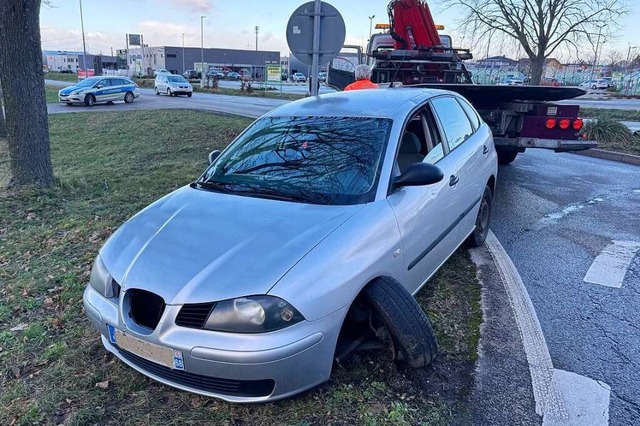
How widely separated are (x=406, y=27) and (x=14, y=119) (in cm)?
821

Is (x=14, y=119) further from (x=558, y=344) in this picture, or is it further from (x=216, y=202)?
(x=558, y=344)

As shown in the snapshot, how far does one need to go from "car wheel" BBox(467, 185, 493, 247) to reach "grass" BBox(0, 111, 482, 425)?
9.9 inches

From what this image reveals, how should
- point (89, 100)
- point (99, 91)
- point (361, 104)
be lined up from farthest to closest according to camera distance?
point (99, 91) → point (89, 100) → point (361, 104)

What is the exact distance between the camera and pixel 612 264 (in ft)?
15.3

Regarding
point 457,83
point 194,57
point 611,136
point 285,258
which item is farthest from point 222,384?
point 194,57

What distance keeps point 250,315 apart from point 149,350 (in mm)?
591

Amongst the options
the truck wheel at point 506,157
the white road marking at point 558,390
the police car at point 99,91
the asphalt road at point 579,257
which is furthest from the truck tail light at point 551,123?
the police car at point 99,91

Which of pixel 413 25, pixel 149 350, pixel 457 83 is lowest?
pixel 149 350

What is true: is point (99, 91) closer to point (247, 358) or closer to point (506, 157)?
point (506, 157)

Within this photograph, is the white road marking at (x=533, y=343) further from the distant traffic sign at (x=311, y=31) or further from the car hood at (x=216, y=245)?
the distant traffic sign at (x=311, y=31)

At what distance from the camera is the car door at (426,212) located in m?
3.18

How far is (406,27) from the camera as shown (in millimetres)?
11211

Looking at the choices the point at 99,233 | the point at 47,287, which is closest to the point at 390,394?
the point at 47,287

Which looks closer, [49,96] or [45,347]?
[45,347]
